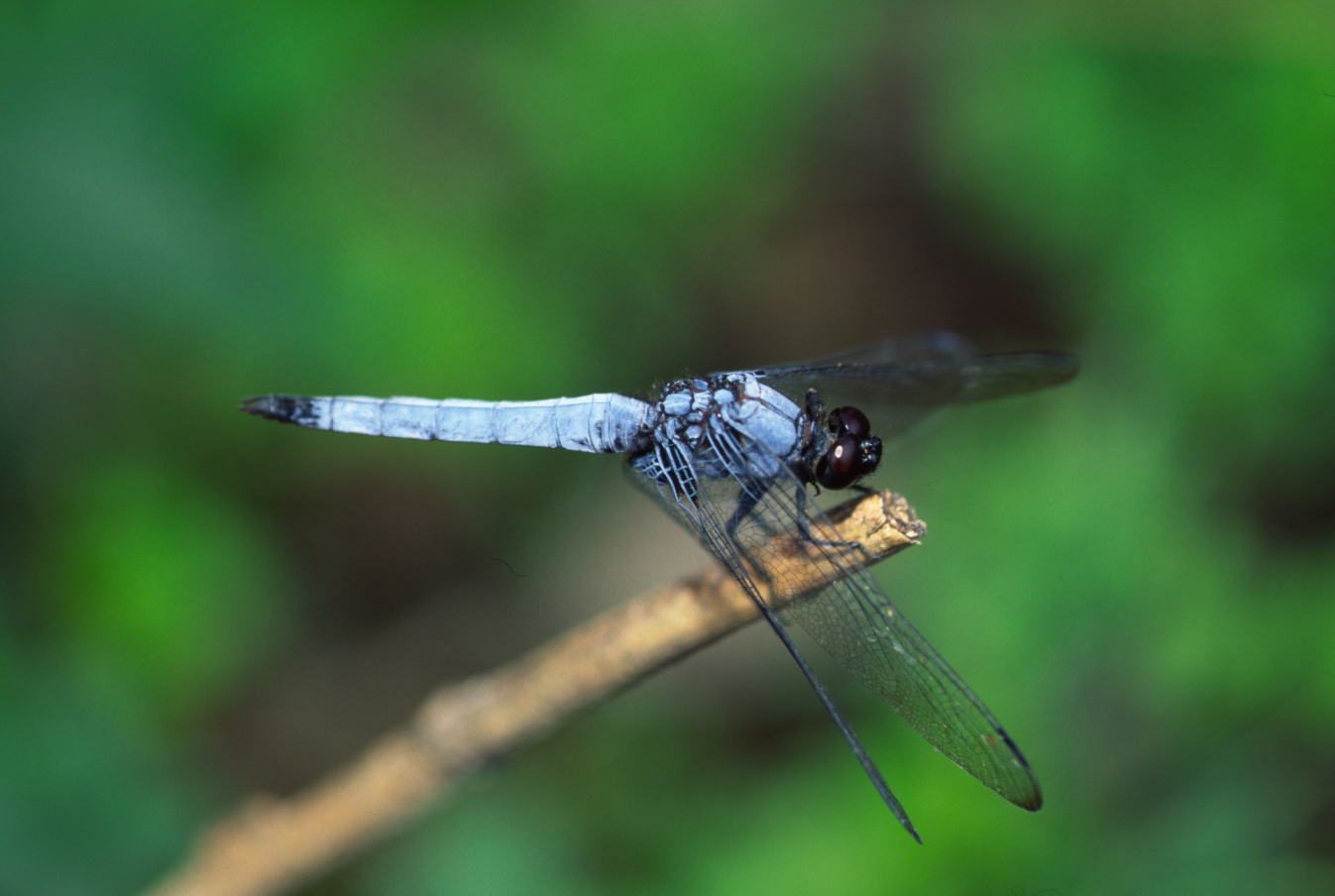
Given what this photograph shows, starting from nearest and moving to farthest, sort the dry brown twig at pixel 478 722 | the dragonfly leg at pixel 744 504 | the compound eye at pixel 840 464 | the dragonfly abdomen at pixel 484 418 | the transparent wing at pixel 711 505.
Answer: the dry brown twig at pixel 478 722 < the transparent wing at pixel 711 505 < the dragonfly leg at pixel 744 504 < the compound eye at pixel 840 464 < the dragonfly abdomen at pixel 484 418

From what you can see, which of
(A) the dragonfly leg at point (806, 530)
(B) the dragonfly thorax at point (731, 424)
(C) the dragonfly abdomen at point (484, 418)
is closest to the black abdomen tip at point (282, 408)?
(C) the dragonfly abdomen at point (484, 418)

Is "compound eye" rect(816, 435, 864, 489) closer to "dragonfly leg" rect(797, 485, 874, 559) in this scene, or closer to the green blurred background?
"dragonfly leg" rect(797, 485, 874, 559)

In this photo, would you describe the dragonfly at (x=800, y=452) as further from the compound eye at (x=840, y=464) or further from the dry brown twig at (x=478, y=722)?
the dry brown twig at (x=478, y=722)

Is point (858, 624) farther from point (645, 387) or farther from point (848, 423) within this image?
point (645, 387)

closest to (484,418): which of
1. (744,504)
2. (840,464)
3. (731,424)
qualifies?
(731,424)

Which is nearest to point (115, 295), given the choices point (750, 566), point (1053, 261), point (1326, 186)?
point (750, 566)

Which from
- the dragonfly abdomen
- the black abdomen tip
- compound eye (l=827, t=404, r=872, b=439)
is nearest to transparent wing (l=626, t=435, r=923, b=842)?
the dragonfly abdomen

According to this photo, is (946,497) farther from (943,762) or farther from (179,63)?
(179,63)
